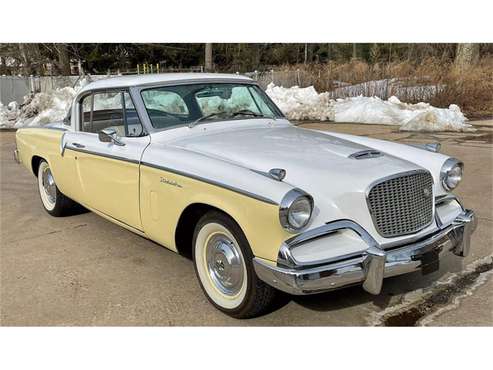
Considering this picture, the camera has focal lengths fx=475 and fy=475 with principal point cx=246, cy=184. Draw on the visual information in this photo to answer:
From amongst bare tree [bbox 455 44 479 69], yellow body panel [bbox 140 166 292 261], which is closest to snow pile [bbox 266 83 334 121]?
bare tree [bbox 455 44 479 69]

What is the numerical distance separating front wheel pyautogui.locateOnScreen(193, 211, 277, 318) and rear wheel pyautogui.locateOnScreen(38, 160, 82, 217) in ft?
8.70

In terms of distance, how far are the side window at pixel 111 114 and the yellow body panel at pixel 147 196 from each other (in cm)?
31

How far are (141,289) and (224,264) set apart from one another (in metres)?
0.83

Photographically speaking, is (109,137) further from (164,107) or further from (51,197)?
(51,197)

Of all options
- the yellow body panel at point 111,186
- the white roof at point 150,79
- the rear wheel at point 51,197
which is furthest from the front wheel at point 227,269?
the rear wheel at point 51,197

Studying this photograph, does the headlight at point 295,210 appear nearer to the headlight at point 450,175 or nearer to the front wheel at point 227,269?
the front wheel at point 227,269

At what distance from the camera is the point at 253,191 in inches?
113

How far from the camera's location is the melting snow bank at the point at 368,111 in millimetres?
12203

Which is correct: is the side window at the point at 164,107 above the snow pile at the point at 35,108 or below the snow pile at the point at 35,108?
above

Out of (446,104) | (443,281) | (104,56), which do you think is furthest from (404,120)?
(104,56)

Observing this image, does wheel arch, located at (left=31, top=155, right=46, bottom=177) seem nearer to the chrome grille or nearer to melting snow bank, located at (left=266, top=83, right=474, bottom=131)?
the chrome grille

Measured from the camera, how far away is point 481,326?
119 inches

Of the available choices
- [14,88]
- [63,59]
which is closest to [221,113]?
[14,88]

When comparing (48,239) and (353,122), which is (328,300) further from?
(353,122)
